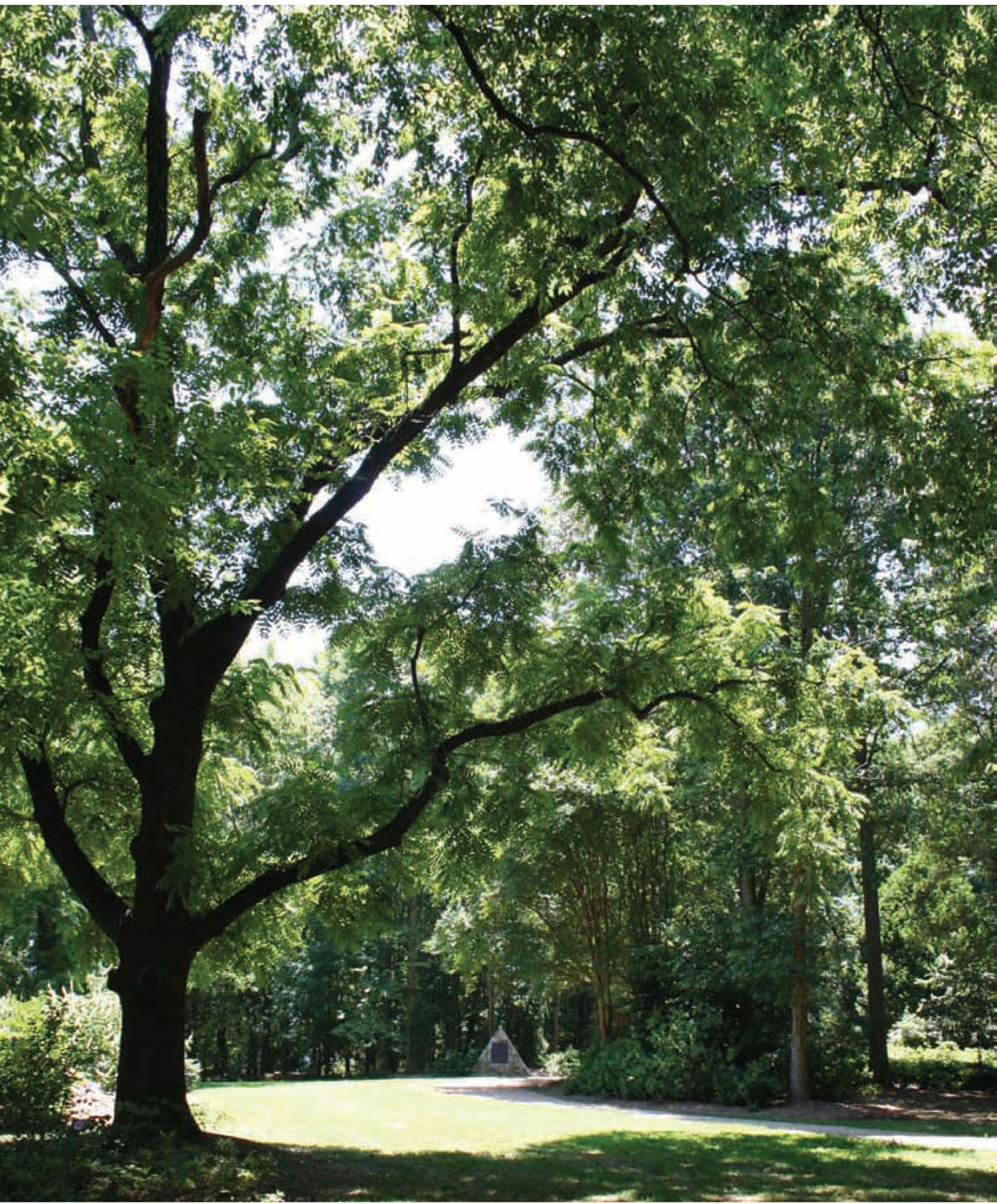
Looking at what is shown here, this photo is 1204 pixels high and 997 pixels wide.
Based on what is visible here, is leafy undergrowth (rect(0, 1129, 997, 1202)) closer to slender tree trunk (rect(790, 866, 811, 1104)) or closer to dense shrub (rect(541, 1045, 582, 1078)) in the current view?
slender tree trunk (rect(790, 866, 811, 1104))

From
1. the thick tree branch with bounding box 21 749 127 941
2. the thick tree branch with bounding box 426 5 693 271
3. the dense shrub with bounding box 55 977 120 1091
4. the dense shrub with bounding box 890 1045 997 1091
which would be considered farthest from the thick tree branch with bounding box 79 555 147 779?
the dense shrub with bounding box 890 1045 997 1091

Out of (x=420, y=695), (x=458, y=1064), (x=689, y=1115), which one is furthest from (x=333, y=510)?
(x=458, y=1064)

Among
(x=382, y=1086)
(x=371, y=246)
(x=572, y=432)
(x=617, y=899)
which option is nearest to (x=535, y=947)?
(x=617, y=899)

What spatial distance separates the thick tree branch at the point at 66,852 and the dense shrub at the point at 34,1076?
1352 millimetres

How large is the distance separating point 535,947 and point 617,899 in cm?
200

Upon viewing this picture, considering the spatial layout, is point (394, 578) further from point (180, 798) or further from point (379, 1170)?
point (379, 1170)

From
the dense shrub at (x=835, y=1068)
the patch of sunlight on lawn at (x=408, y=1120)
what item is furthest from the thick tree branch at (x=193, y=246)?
the dense shrub at (x=835, y=1068)

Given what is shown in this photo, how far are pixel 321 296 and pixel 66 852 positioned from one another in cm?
623

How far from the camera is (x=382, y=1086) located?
858 inches

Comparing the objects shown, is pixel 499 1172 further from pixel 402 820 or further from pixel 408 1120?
→ pixel 408 1120

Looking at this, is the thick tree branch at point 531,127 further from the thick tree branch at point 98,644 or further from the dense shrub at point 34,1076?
the dense shrub at point 34,1076

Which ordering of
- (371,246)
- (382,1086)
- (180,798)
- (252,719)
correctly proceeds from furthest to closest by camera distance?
1. (382,1086)
2. (371,246)
3. (252,719)
4. (180,798)

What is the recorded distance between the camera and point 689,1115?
49.2 feet

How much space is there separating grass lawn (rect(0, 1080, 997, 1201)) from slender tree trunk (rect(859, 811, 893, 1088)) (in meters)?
6.83
